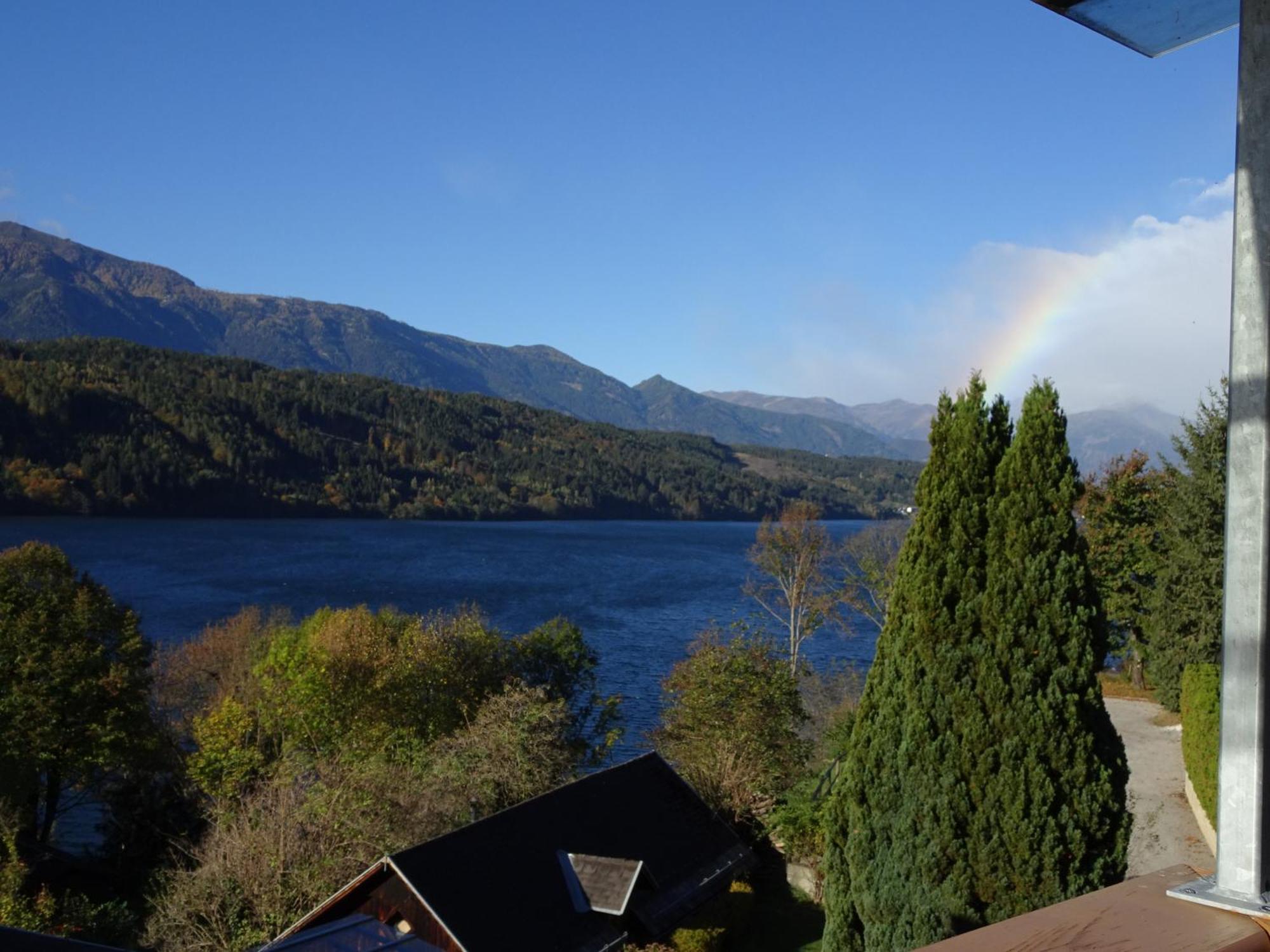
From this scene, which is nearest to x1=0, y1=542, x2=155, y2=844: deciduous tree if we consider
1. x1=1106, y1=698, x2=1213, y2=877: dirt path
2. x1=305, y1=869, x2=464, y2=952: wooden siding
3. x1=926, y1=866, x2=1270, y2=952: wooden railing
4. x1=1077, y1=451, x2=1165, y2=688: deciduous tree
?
x1=305, y1=869, x2=464, y2=952: wooden siding

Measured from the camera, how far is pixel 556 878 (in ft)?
52.4

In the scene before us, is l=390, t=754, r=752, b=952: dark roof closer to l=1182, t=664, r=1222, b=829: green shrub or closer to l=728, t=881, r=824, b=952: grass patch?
l=728, t=881, r=824, b=952: grass patch

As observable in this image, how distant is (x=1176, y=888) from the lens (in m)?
1.35

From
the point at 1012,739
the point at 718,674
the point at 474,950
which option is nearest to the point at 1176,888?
the point at 1012,739

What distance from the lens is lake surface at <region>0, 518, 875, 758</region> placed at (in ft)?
147

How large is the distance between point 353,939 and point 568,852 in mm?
5595

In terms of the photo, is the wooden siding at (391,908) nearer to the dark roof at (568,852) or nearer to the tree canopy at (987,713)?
the dark roof at (568,852)

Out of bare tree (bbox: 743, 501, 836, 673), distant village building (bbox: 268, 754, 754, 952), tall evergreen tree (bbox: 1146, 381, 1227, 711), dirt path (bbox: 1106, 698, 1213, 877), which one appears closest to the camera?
distant village building (bbox: 268, 754, 754, 952)

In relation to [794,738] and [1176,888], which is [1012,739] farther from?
[794,738]

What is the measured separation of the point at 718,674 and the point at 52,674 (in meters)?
16.6

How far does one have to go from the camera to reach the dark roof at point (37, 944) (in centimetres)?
568

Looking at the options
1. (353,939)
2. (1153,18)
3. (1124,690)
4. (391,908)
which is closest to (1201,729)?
(391,908)

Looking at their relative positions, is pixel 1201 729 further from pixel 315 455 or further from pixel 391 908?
pixel 315 455

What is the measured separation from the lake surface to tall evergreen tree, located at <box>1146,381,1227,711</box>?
14430mm
